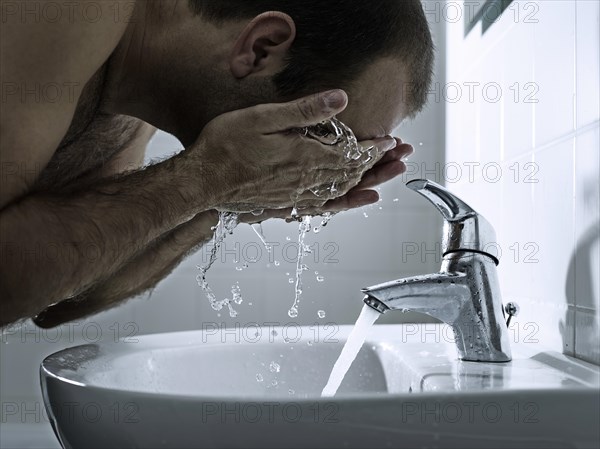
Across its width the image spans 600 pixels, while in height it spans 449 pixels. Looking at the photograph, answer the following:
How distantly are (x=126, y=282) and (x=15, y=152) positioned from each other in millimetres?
395

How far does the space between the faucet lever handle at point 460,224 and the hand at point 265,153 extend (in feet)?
0.37

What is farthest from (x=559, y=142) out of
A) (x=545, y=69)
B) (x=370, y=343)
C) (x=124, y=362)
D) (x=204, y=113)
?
(x=124, y=362)

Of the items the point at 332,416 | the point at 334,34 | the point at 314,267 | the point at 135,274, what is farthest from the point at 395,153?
the point at 314,267

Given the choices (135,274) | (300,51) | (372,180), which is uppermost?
(300,51)

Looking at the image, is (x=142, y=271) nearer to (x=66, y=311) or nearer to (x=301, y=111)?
(x=66, y=311)

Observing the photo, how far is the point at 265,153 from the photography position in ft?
2.57

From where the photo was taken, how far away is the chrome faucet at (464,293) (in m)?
0.74

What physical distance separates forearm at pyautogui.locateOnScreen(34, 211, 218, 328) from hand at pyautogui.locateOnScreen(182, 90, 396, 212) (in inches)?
7.3

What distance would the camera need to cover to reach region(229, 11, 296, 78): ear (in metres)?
0.83

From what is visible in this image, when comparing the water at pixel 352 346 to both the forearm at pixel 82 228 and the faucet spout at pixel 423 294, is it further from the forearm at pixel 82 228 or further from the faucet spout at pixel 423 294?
the forearm at pixel 82 228

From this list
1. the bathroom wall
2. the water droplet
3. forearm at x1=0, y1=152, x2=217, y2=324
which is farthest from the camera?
the bathroom wall

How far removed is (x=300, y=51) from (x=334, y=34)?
0.14 ft

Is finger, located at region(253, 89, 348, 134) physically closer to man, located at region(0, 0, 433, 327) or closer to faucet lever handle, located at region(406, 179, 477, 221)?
man, located at region(0, 0, 433, 327)

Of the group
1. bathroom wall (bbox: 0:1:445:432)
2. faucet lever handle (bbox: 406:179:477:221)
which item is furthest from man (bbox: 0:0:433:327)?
bathroom wall (bbox: 0:1:445:432)
